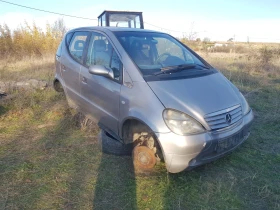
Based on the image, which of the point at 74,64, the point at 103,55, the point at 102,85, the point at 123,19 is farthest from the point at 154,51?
the point at 123,19

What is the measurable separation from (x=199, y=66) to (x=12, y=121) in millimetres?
3590

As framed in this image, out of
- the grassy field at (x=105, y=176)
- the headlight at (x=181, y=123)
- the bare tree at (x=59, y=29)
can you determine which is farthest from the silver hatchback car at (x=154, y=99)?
the bare tree at (x=59, y=29)

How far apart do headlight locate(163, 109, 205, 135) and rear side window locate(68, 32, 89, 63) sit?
75.8 inches

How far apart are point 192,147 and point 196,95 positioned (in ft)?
2.05

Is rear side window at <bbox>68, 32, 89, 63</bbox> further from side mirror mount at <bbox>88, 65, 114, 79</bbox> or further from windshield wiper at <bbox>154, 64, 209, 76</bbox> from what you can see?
windshield wiper at <bbox>154, 64, 209, 76</bbox>

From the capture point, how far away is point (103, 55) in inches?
136

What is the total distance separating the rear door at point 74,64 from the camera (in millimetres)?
3889

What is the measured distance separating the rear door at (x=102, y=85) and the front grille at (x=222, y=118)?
115cm

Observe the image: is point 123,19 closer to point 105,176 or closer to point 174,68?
point 174,68

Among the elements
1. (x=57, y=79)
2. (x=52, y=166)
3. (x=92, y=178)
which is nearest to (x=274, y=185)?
(x=92, y=178)

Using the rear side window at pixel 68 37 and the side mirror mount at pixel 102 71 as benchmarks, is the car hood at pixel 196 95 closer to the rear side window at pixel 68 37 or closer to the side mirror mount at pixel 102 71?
the side mirror mount at pixel 102 71

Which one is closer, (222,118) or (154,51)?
(222,118)

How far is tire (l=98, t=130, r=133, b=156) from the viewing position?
3.36 m

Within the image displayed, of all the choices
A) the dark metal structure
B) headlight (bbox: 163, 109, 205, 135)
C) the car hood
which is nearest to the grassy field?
headlight (bbox: 163, 109, 205, 135)
